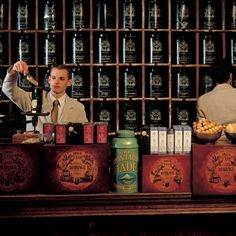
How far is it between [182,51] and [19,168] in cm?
246

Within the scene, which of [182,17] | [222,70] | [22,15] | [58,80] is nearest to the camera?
[58,80]

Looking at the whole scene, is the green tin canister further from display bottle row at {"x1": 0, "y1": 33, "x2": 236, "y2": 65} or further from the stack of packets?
display bottle row at {"x1": 0, "y1": 33, "x2": 236, "y2": 65}

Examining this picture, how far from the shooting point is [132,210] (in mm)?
2514

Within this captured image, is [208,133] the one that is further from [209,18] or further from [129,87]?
[209,18]

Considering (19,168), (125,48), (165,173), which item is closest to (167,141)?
(165,173)

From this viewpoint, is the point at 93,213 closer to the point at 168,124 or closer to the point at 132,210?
the point at 132,210

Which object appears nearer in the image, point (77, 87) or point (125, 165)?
point (125, 165)

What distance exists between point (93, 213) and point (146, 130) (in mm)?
478

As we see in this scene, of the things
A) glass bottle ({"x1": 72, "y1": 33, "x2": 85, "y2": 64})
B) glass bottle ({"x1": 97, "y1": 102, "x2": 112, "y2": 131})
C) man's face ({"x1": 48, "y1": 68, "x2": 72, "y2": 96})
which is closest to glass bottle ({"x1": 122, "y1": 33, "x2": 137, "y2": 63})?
glass bottle ({"x1": 72, "y1": 33, "x2": 85, "y2": 64})

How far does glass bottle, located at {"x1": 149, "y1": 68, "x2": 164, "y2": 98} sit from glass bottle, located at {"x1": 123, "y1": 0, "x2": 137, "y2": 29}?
0.46m

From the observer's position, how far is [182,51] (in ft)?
15.0

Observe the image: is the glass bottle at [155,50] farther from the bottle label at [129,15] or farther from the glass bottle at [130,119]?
the glass bottle at [130,119]

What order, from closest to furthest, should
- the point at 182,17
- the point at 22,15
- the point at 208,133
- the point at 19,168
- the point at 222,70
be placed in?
1. the point at 19,168
2. the point at 208,133
3. the point at 222,70
4. the point at 22,15
5. the point at 182,17

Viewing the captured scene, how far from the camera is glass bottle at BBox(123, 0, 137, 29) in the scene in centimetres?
450
